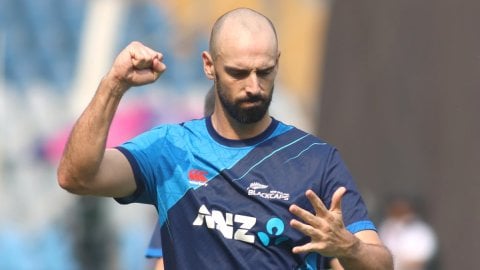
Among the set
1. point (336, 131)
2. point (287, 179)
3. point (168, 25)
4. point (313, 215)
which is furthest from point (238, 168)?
point (168, 25)

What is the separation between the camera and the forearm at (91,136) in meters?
4.63

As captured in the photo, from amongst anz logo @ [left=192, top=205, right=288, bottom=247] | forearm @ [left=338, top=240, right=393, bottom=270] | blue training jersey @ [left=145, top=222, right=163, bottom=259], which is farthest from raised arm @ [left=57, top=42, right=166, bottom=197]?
blue training jersey @ [left=145, top=222, right=163, bottom=259]

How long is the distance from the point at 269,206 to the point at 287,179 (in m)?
0.14

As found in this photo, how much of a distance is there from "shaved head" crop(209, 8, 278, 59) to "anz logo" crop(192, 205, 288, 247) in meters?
0.62

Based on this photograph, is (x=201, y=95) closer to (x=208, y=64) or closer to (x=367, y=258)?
(x=208, y=64)

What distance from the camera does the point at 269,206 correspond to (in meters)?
4.73

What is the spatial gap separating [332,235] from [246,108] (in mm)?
663

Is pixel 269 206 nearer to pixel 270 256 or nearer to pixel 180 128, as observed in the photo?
pixel 270 256

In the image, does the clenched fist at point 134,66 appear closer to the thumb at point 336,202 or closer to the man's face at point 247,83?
the man's face at point 247,83

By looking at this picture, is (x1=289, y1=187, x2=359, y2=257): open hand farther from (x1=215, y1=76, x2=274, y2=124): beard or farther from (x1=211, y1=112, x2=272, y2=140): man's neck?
(x1=211, y1=112, x2=272, y2=140): man's neck

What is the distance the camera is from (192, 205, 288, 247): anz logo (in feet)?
15.4

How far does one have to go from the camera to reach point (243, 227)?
15.5ft

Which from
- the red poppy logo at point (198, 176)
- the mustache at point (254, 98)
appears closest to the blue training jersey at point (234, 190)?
the red poppy logo at point (198, 176)

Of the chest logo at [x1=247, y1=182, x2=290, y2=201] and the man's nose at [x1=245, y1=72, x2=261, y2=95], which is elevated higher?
the man's nose at [x1=245, y1=72, x2=261, y2=95]
